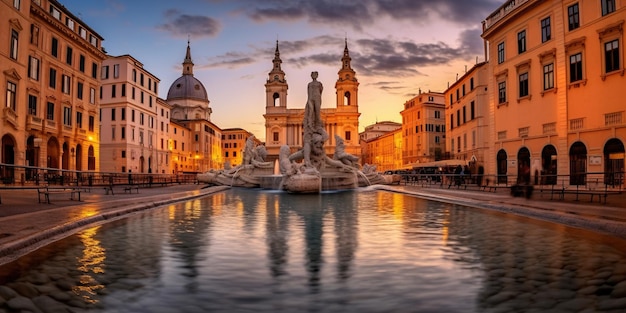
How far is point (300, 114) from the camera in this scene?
367 feet

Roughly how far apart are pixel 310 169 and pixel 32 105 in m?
29.4

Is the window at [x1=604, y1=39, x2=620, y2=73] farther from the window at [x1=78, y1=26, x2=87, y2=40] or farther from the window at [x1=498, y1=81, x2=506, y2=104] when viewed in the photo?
the window at [x1=78, y1=26, x2=87, y2=40]

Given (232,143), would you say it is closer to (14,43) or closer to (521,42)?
(14,43)

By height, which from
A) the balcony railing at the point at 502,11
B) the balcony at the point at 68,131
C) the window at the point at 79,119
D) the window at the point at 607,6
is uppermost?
the balcony railing at the point at 502,11

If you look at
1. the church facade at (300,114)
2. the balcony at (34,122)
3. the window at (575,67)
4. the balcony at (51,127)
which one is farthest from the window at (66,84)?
the church facade at (300,114)

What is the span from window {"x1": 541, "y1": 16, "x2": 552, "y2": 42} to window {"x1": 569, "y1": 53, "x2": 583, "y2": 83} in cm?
285

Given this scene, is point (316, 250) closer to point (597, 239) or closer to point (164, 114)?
point (597, 239)

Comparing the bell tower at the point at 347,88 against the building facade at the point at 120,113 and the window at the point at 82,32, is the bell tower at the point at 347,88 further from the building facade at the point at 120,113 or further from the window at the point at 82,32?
the window at the point at 82,32

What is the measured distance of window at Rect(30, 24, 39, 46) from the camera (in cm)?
3603

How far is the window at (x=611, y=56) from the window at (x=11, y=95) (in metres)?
41.2

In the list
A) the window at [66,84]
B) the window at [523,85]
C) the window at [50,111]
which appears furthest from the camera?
the window at [66,84]

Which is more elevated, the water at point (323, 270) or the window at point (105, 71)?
the window at point (105, 71)

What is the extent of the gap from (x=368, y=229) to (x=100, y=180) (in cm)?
2659

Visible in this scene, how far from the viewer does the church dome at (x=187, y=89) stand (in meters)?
121
